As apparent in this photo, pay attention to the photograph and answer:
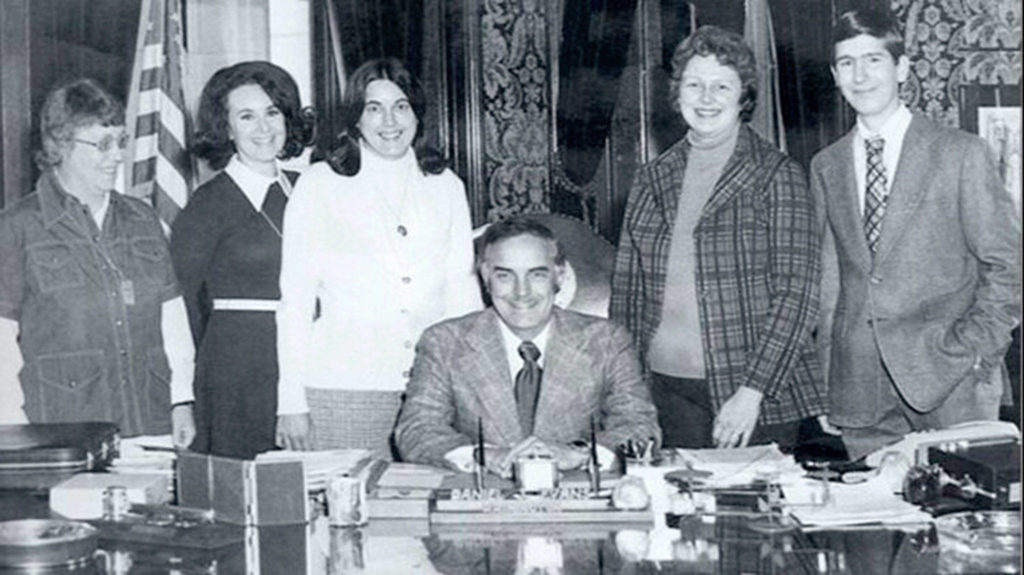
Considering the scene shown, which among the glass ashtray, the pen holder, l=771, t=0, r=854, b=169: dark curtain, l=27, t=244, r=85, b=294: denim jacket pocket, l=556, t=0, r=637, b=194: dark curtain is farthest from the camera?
l=556, t=0, r=637, b=194: dark curtain

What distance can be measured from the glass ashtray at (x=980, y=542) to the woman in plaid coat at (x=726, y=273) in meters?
1.20

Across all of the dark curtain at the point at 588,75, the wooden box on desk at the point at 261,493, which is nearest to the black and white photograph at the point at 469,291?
the wooden box on desk at the point at 261,493

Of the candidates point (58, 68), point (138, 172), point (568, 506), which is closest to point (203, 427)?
point (138, 172)

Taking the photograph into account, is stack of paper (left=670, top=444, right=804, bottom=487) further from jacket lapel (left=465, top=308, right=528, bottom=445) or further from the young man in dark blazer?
the young man in dark blazer

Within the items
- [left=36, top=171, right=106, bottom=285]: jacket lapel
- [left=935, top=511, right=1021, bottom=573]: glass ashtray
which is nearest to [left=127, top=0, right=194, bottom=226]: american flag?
[left=36, top=171, right=106, bottom=285]: jacket lapel

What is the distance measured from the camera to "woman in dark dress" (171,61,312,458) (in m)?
3.79

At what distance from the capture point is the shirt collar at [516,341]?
125 inches

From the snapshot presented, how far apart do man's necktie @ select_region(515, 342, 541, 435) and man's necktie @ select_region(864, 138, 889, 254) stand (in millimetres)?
941

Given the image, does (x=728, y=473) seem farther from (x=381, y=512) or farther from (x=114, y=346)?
(x=114, y=346)

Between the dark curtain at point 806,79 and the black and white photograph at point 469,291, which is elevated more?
the dark curtain at point 806,79

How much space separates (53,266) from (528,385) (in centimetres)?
138

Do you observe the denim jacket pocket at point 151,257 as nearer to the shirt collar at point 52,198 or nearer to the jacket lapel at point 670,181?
the shirt collar at point 52,198

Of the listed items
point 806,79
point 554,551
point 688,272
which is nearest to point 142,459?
point 554,551

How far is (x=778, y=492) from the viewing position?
96.6 inches
